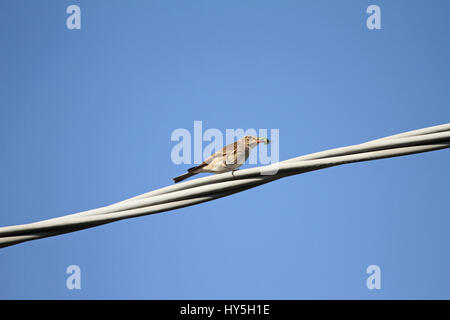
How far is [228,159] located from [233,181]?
1677 millimetres

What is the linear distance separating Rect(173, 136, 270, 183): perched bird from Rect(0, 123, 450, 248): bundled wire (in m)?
1.64

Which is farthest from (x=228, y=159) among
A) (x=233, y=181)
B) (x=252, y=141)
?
(x=233, y=181)

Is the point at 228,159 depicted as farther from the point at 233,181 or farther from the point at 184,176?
the point at 233,181

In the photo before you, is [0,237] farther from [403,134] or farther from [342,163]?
[403,134]

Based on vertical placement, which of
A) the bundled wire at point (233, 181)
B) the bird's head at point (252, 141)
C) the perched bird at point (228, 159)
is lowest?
the bundled wire at point (233, 181)

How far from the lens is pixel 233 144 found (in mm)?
4516

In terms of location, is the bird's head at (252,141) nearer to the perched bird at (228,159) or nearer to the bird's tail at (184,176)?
the perched bird at (228,159)

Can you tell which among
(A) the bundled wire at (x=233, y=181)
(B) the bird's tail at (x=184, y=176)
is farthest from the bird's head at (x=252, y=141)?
(A) the bundled wire at (x=233, y=181)

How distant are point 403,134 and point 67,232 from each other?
209cm

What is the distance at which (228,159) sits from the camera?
14.1 ft

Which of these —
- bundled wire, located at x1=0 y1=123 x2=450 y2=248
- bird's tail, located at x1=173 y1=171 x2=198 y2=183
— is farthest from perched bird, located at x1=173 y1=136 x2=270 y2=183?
bundled wire, located at x1=0 y1=123 x2=450 y2=248

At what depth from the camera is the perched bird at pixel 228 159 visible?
14.1 feet

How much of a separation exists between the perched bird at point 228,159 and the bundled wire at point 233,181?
A: 1.64m
